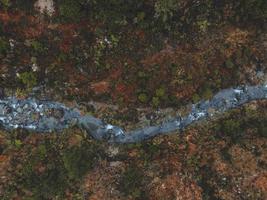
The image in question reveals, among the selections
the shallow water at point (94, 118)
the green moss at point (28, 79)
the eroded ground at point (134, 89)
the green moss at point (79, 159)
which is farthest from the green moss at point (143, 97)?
the green moss at point (28, 79)

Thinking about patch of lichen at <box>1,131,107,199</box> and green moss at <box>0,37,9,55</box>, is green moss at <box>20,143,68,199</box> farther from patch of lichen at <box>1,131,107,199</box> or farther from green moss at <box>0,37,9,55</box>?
green moss at <box>0,37,9,55</box>

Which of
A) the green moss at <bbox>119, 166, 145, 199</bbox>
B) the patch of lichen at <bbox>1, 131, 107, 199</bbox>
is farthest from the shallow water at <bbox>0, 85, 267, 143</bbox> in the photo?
the green moss at <bbox>119, 166, 145, 199</bbox>

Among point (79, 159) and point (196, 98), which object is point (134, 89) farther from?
point (79, 159)

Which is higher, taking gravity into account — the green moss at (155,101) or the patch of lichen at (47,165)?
the green moss at (155,101)

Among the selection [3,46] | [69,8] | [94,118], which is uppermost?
[69,8]

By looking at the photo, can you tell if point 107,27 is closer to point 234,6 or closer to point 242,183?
point 234,6

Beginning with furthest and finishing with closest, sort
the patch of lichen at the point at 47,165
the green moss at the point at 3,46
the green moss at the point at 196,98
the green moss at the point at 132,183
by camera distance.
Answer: the green moss at the point at 196,98 → the green moss at the point at 132,183 → the patch of lichen at the point at 47,165 → the green moss at the point at 3,46

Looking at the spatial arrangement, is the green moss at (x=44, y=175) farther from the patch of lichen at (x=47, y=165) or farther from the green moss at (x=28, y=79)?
the green moss at (x=28, y=79)

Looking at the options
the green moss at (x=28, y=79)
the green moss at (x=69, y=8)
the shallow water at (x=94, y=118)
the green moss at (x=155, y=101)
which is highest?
the green moss at (x=69, y=8)

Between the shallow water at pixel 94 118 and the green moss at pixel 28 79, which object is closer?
the green moss at pixel 28 79

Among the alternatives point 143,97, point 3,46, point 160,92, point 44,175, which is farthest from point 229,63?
point 3,46
